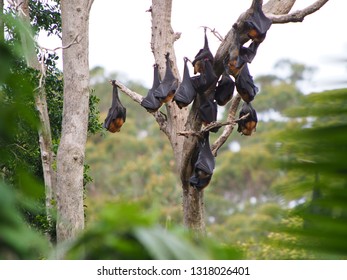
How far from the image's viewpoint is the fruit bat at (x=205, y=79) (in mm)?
6672

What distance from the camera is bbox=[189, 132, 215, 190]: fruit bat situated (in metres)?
6.62

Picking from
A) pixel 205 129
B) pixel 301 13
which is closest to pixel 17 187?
pixel 301 13

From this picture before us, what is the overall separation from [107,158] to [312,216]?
3113 centimetres

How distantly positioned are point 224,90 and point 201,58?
14.1 inches

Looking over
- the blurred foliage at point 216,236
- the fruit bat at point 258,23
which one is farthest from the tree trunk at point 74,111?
the blurred foliage at point 216,236

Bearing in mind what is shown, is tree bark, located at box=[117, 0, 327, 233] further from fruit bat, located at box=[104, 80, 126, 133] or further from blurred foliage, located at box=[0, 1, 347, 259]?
blurred foliage, located at box=[0, 1, 347, 259]

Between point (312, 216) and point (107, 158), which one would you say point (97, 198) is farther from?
point (312, 216)

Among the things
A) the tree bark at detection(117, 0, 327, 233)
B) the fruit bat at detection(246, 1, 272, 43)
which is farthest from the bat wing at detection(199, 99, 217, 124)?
the fruit bat at detection(246, 1, 272, 43)

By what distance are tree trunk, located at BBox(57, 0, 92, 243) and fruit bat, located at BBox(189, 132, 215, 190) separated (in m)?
1.03

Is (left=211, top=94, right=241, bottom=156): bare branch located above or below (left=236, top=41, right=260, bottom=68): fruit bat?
below

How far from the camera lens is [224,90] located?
701 cm

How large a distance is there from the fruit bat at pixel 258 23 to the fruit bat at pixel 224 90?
68cm

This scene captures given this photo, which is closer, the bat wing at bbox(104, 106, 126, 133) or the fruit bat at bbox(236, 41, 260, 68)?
the fruit bat at bbox(236, 41, 260, 68)
